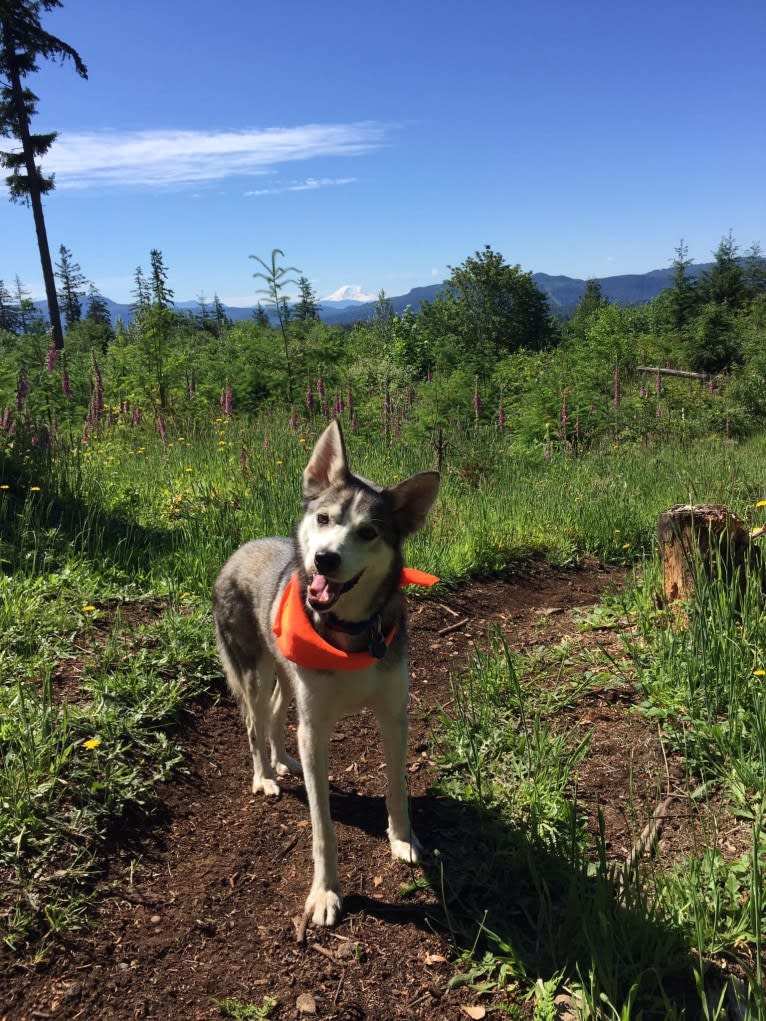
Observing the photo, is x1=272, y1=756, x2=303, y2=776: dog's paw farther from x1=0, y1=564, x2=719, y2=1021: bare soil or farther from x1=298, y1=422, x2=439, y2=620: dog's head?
x1=298, y1=422, x2=439, y2=620: dog's head

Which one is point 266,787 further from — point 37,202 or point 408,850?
point 37,202

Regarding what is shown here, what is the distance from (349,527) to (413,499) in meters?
0.36

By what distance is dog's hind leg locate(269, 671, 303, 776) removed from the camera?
3564 millimetres

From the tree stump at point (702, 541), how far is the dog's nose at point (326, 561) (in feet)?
7.50

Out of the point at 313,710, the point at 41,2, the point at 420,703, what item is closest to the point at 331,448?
Answer: the point at 313,710

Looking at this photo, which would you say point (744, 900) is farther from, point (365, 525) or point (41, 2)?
point (41, 2)

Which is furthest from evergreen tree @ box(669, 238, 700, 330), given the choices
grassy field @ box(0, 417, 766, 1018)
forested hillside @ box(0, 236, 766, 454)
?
grassy field @ box(0, 417, 766, 1018)

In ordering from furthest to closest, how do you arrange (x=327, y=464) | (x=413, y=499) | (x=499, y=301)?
(x=499, y=301) < (x=327, y=464) < (x=413, y=499)

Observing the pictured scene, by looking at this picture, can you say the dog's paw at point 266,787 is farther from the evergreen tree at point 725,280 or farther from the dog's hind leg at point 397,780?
the evergreen tree at point 725,280

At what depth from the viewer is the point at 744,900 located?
7.94 feet

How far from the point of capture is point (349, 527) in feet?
8.93

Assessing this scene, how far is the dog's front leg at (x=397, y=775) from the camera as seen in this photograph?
286 centimetres

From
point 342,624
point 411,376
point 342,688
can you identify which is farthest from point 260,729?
point 411,376

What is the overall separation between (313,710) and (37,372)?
407 inches
